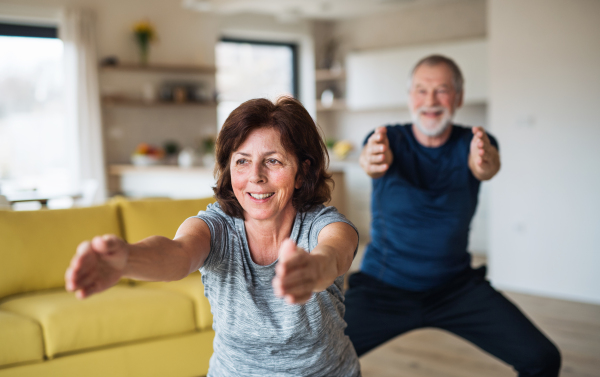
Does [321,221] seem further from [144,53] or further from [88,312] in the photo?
[144,53]

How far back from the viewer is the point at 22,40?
19.3 feet

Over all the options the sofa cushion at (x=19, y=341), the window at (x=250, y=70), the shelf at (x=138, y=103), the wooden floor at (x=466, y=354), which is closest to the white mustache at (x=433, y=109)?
the wooden floor at (x=466, y=354)

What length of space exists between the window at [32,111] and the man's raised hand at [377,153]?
15.5 feet

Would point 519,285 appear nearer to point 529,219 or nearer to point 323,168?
point 529,219

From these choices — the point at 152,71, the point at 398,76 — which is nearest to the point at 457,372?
the point at 398,76

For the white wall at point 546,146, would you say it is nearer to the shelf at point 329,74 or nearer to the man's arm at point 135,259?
the shelf at point 329,74

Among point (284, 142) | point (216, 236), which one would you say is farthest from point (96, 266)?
point (284, 142)

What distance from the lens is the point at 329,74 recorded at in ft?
24.3

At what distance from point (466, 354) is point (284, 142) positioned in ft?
7.63

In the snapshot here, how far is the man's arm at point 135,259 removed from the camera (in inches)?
33.8

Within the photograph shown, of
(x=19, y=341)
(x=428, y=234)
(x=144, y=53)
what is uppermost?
(x=144, y=53)

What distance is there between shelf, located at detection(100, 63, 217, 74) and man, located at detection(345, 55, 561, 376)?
476 cm

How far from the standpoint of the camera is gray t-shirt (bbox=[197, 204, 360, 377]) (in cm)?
128

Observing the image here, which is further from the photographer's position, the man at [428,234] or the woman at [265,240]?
the man at [428,234]
